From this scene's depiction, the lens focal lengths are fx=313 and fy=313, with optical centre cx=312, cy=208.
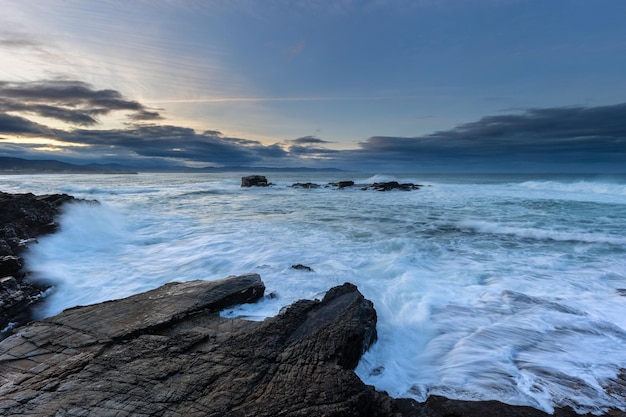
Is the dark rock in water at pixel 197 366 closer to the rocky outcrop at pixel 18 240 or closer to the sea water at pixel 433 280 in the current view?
the sea water at pixel 433 280

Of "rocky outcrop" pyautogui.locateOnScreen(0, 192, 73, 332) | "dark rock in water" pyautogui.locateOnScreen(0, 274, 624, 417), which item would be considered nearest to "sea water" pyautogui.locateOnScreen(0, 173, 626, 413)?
"rocky outcrop" pyautogui.locateOnScreen(0, 192, 73, 332)

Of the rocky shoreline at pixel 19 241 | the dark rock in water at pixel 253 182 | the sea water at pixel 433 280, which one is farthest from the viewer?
the dark rock in water at pixel 253 182

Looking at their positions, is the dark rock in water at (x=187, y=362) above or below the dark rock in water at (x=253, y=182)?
below

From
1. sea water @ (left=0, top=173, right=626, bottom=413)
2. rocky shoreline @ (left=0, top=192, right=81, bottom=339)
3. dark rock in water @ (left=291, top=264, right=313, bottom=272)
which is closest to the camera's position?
sea water @ (left=0, top=173, right=626, bottom=413)

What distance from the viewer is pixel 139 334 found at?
369 cm

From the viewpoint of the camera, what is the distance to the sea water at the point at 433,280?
146 inches

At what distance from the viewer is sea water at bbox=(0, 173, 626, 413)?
12.2ft

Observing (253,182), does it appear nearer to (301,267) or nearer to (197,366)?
(301,267)

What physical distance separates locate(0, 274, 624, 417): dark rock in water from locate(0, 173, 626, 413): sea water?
1.71 feet

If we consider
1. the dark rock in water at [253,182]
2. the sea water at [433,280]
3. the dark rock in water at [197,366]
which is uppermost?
the dark rock in water at [253,182]

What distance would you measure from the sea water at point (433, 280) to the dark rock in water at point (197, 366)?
0.52m

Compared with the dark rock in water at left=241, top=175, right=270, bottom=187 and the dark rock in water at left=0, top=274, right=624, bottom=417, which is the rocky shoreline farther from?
the dark rock in water at left=241, top=175, right=270, bottom=187

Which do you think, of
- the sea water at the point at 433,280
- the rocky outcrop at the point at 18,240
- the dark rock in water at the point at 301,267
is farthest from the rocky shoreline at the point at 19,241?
the dark rock in water at the point at 301,267

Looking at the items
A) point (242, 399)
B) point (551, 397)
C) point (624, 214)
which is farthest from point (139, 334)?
point (624, 214)
